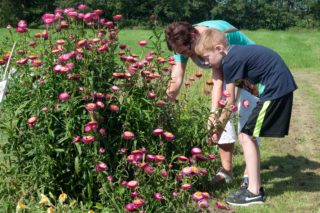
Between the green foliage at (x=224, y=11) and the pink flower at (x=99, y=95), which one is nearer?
the pink flower at (x=99, y=95)

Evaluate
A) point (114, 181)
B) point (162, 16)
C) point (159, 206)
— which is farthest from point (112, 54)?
point (162, 16)

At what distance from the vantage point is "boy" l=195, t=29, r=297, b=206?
3.42 meters

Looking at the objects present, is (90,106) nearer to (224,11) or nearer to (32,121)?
(32,121)

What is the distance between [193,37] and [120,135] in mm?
947

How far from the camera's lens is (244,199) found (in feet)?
12.1

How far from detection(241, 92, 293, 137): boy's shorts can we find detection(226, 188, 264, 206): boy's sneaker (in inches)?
20.9

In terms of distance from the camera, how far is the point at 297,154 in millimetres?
5234

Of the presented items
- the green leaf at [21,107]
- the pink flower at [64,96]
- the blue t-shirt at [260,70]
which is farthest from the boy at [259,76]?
the green leaf at [21,107]

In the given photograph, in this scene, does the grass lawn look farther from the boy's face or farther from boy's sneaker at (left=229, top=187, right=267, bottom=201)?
the boy's face

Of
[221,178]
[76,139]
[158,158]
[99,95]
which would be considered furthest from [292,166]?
[76,139]

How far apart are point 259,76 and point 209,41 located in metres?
0.47

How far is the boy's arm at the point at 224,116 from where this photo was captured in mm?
3439

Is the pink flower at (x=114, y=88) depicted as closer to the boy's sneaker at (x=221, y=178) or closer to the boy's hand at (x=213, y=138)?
the boy's hand at (x=213, y=138)

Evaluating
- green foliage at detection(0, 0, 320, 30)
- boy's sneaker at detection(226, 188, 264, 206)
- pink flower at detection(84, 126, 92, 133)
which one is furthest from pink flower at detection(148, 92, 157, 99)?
green foliage at detection(0, 0, 320, 30)
